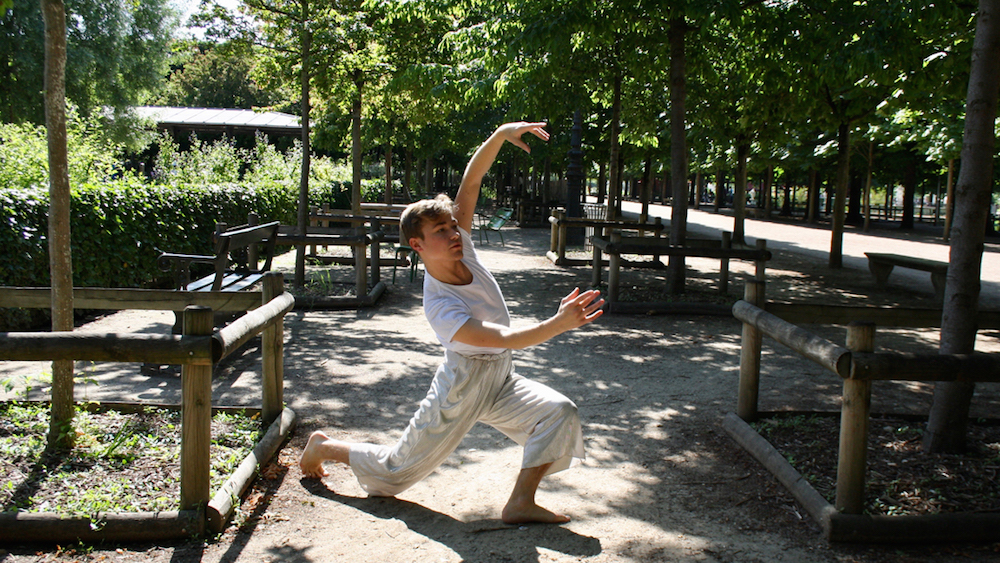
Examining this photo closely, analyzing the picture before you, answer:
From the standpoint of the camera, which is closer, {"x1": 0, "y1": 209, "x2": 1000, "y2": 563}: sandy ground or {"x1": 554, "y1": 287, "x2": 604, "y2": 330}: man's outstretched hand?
{"x1": 554, "y1": 287, "x2": 604, "y2": 330}: man's outstretched hand

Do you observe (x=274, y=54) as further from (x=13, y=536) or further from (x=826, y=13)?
(x=13, y=536)

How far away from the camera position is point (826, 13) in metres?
8.38

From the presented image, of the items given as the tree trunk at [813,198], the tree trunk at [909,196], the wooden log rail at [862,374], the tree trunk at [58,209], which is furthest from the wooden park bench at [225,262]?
the tree trunk at [813,198]

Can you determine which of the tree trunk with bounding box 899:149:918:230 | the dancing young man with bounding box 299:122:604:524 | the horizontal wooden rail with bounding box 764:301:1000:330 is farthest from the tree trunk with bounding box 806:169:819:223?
the dancing young man with bounding box 299:122:604:524

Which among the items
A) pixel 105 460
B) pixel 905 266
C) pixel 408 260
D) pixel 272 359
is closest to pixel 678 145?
pixel 905 266

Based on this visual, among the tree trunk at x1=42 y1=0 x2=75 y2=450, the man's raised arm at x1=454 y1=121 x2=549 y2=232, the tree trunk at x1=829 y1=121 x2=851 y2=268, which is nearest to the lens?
the man's raised arm at x1=454 y1=121 x2=549 y2=232

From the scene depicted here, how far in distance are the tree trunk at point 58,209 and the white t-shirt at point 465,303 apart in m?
1.94

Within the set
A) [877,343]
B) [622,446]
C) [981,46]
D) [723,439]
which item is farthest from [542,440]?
[877,343]

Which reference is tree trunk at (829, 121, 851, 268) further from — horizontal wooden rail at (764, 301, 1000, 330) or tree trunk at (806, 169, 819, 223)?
tree trunk at (806, 169, 819, 223)

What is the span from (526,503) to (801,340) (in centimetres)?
164

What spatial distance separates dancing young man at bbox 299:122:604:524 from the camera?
3209 millimetres

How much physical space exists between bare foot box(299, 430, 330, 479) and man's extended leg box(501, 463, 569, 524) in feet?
3.50

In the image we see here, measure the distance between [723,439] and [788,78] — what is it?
7390 millimetres

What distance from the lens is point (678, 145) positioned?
10164 mm
